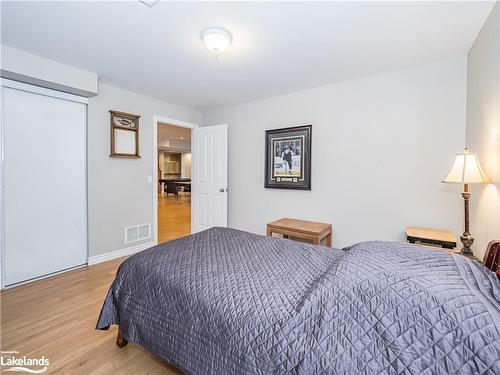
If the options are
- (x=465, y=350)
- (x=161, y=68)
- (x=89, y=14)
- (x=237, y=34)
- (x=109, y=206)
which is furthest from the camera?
(x=109, y=206)

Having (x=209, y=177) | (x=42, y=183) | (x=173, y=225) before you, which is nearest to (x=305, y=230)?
(x=209, y=177)

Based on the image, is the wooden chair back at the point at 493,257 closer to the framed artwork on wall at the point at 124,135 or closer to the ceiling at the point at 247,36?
the ceiling at the point at 247,36

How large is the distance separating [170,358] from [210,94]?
3211mm

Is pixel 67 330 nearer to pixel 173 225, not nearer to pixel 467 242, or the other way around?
pixel 467 242

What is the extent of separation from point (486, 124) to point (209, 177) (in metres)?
3.44

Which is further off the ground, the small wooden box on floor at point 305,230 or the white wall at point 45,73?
the white wall at point 45,73

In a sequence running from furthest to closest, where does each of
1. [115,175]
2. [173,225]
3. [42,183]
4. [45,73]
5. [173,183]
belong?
[173,183] → [173,225] → [115,175] → [42,183] → [45,73]

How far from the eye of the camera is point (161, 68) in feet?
8.57

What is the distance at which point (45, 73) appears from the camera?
2.42 m

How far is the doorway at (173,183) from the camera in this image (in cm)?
500

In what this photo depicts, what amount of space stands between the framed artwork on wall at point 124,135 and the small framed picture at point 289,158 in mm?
1994

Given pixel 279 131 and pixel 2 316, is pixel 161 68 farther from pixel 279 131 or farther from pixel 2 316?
pixel 2 316

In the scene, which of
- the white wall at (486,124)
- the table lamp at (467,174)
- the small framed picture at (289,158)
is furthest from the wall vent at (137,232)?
the white wall at (486,124)

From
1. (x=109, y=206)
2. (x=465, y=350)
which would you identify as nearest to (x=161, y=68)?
(x=109, y=206)
